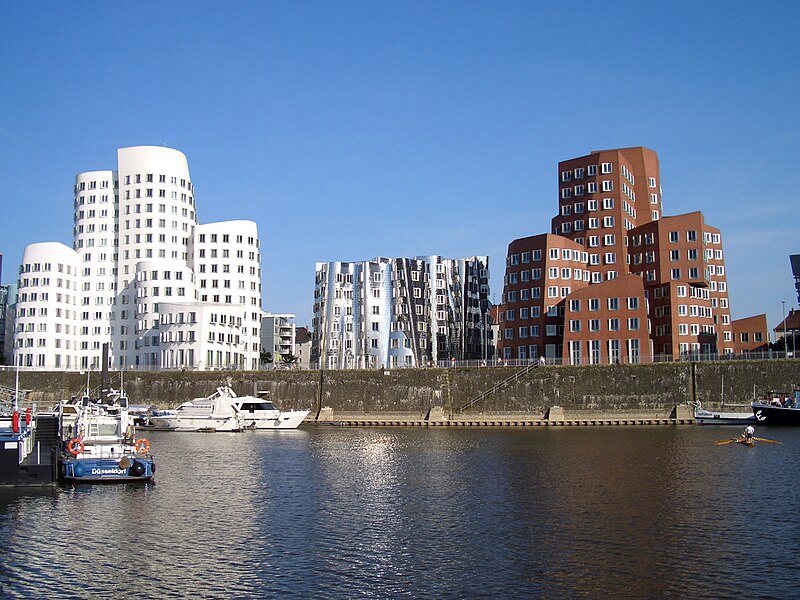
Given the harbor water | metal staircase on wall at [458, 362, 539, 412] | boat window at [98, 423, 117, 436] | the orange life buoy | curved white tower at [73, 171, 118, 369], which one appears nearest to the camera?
the harbor water

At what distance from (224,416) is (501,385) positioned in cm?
3927

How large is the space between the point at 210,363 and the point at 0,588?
408 feet

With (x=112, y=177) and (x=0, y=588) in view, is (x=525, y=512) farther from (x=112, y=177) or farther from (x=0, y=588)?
(x=112, y=177)

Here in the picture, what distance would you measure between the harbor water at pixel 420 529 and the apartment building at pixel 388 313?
341 ft

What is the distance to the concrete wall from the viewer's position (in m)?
116

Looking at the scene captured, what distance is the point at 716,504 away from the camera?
4825 centimetres

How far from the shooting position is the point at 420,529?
139ft

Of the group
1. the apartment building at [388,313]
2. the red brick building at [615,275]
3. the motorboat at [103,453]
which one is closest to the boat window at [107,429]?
the motorboat at [103,453]

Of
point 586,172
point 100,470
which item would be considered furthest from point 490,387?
point 100,470

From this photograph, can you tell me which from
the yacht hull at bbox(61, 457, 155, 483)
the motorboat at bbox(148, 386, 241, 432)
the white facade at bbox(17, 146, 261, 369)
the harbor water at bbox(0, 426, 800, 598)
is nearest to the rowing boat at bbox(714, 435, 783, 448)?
the harbor water at bbox(0, 426, 800, 598)

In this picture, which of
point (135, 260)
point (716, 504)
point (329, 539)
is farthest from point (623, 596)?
point (135, 260)

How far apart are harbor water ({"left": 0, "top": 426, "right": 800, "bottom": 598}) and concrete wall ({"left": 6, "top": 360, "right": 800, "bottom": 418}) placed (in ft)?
145

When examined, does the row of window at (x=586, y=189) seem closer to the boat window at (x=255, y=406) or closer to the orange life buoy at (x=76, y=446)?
the boat window at (x=255, y=406)

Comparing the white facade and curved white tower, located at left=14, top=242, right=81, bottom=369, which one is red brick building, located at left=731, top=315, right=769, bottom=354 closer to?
the white facade
